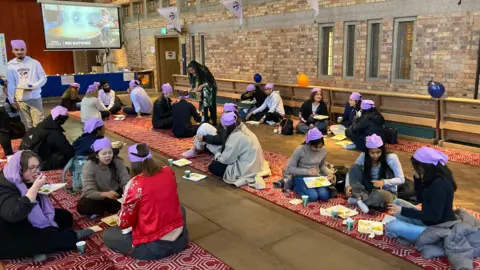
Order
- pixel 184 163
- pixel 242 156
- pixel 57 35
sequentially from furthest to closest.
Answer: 1. pixel 57 35
2. pixel 184 163
3. pixel 242 156

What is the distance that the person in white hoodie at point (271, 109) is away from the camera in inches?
406

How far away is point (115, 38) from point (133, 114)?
6.98 meters

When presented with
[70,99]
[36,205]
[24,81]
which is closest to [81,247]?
[36,205]

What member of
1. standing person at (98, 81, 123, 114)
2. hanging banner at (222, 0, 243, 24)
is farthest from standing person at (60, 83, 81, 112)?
hanging banner at (222, 0, 243, 24)

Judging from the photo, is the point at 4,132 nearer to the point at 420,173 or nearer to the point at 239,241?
the point at 239,241

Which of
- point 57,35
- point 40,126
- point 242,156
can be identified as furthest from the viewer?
point 57,35

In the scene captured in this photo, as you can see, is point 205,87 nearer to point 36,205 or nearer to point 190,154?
point 190,154

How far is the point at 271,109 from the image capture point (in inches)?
408

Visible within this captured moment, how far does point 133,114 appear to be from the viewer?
12.3 metres

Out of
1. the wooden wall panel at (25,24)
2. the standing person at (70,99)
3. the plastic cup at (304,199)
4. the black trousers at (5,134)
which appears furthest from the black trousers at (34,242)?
the wooden wall panel at (25,24)

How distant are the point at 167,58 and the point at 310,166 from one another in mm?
13883

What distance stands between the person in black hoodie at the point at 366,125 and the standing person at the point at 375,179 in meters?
2.66

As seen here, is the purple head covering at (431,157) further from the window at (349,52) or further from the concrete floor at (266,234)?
the window at (349,52)

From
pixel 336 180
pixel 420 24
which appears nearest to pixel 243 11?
pixel 420 24
